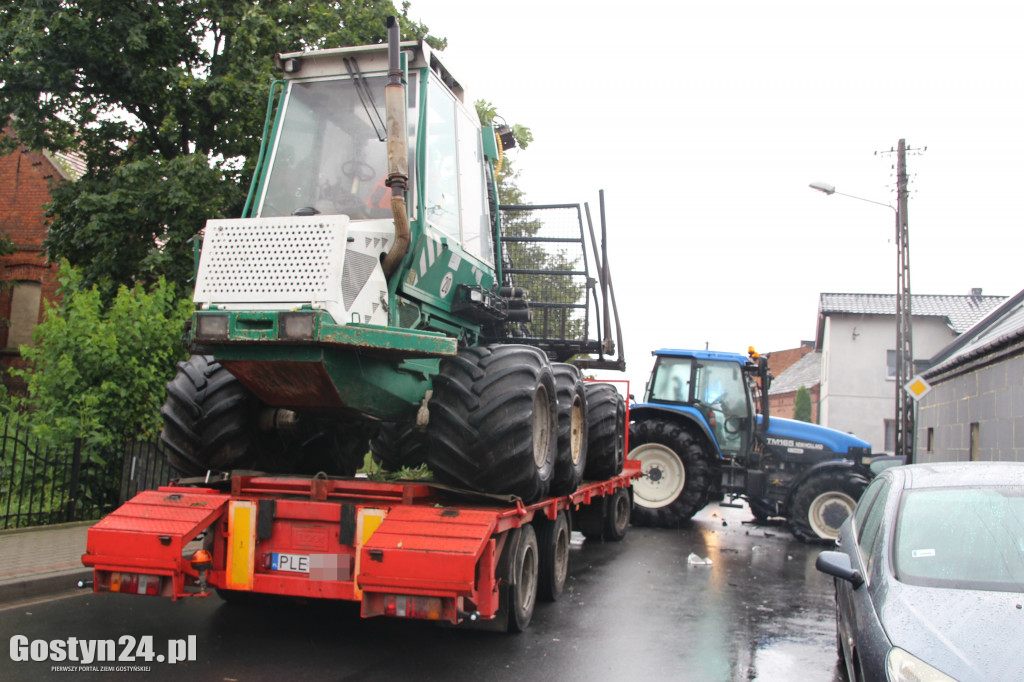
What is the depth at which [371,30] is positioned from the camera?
15.9 meters

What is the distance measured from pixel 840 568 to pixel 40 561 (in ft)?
23.0

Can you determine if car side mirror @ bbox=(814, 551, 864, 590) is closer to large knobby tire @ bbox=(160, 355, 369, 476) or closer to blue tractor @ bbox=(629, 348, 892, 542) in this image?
large knobby tire @ bbox=(160, 355, 369, 476)

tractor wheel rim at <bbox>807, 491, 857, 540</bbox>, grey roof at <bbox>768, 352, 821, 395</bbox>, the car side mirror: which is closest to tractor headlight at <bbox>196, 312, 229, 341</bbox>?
the car side mirror

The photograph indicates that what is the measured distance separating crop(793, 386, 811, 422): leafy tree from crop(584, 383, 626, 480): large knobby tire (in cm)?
4677

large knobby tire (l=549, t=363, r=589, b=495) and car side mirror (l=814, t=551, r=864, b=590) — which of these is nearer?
car side mirror (l=814, t=551, r=864, b=590)

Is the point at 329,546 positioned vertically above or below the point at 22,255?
below

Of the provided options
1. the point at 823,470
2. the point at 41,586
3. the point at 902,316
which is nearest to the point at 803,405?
the point at 902,316

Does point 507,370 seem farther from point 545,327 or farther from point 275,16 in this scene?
point 275,16

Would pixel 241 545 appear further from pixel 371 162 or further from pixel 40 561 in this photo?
pixel 40 561

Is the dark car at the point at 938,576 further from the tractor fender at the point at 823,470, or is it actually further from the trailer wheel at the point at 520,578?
the tractor fender at the point at 823,470

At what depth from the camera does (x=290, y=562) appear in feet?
17.4

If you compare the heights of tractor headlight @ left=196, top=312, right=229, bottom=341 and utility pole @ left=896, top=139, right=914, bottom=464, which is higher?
utility pole @ left=896, top=139, right=914, bottom=464

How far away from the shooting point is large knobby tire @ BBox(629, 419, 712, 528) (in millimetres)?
13195

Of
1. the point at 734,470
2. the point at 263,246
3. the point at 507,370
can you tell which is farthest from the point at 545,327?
the point at 734,470
